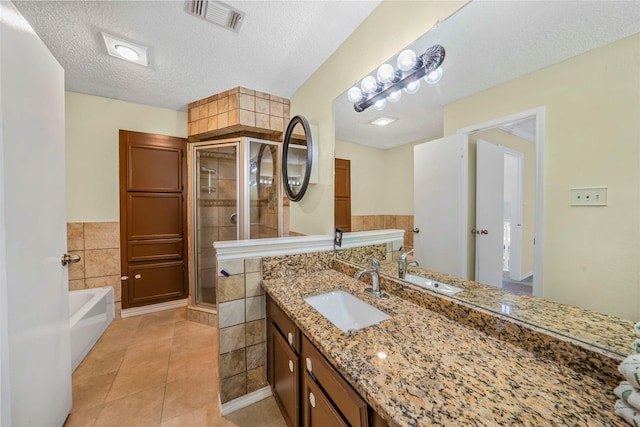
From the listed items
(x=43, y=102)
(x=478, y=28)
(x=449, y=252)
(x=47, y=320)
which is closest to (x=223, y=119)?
(x=43, y=102)

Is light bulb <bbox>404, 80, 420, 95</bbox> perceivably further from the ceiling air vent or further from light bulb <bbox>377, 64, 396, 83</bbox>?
the ceiling air vent

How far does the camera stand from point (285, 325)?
1185 mm

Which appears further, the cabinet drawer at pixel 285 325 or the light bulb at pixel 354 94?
the light bulb at pixel 354 94

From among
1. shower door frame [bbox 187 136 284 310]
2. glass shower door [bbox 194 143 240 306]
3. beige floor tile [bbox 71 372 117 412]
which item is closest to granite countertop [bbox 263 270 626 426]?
beige floor tile [bbox 71 372 117 412]

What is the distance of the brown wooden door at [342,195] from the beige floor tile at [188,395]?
1380 millimetres

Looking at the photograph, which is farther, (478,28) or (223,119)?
(223,119)

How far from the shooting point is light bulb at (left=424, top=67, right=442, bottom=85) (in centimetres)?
104

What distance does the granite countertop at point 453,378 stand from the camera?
1.62 ft

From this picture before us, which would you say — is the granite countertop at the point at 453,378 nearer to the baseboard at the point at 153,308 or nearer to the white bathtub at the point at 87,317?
the white bathtub at the point at 87,317

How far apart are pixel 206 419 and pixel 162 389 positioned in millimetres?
452

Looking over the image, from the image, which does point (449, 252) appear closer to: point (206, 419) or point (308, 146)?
point (308, 146)

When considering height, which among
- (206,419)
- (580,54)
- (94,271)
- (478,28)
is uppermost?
(478,28)

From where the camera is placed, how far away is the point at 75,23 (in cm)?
152

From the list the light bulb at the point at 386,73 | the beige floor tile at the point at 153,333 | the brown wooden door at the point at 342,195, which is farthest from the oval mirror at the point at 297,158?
the beige floor tile at the point at 153,333
